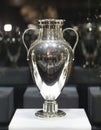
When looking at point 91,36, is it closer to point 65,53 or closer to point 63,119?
point 65,53

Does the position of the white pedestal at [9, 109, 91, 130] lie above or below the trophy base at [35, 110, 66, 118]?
below

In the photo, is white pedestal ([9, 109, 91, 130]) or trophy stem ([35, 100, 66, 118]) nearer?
white pedestal ([9, 109, 91, 130])

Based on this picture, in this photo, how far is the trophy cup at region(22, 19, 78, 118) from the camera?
188cm

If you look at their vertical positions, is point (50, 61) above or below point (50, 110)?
above

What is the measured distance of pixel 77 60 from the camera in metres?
2.56

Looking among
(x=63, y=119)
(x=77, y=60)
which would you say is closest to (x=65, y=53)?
(x=63, y=119)

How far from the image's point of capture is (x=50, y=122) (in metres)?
1.77

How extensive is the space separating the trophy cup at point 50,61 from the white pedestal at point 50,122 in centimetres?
5

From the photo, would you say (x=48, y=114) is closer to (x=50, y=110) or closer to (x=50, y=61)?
(x=50, y=110)

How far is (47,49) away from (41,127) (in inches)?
14.7

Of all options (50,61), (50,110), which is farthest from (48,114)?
(50,61)

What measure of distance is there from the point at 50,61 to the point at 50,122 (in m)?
0.29

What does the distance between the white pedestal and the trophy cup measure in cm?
5

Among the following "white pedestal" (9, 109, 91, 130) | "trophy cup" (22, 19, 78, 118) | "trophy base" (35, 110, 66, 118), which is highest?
"trophy cup" (22, 19, 78, 118)
